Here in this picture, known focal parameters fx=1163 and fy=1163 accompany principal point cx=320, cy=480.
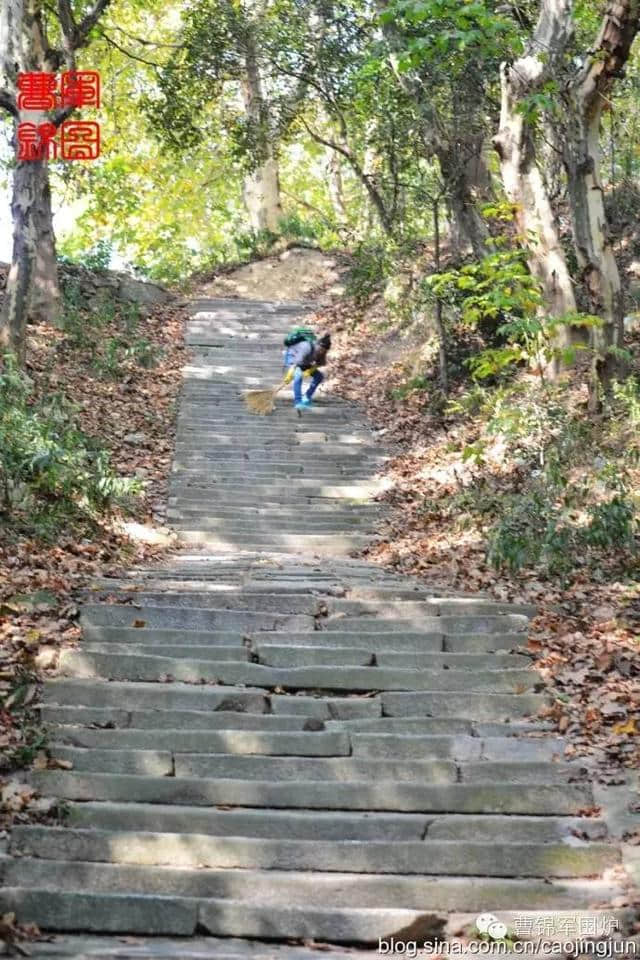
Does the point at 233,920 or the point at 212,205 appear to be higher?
the point at 212,205

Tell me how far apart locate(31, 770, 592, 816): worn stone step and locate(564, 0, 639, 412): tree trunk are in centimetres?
710

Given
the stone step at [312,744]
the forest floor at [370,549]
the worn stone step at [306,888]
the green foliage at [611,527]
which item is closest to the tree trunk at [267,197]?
the forest floor at [370,549]

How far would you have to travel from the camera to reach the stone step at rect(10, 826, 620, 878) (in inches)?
218

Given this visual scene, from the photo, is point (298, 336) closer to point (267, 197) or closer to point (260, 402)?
point (260, 402)

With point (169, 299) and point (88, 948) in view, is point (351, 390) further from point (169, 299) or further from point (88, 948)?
point (88, 948)

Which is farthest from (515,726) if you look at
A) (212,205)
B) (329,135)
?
(212,205)

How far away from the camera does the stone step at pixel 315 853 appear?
5547mm

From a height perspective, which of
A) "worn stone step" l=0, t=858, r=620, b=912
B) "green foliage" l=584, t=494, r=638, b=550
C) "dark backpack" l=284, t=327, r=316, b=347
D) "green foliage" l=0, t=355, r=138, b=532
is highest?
"dark backpack" l=284, t=327, r=316, b=347

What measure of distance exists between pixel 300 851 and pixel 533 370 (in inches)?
393

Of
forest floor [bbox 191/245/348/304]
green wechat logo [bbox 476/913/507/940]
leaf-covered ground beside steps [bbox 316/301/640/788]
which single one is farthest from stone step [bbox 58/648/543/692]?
forest floor [bbox 191/245/348/304]

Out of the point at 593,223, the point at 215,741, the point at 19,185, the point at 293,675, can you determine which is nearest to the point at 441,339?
the point at 593,223

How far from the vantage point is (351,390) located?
17984 mm

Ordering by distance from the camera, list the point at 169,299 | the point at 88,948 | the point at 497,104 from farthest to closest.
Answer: the point at 169,299 → the point at 497,104 → the point at 88,948

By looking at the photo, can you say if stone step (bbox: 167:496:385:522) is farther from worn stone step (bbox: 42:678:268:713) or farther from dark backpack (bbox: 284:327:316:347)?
worn stone step (bbox: 42:678:268:713)
